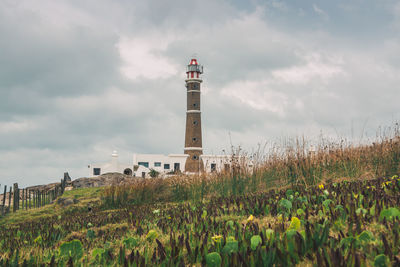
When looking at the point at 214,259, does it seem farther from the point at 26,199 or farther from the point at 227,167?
the point at 26,199

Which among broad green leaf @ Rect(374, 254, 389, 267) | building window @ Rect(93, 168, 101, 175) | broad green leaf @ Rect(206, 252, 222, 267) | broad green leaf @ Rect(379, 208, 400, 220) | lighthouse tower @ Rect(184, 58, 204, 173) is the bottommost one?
broad green leaf @ Rect(206, 252, 222, 267)

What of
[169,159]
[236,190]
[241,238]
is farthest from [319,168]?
[169,159]

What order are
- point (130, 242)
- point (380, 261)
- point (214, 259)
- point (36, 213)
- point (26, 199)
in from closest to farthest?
point (380, 261), point (214, 259), point (130, 242), point (36, 213), point (26, 199)

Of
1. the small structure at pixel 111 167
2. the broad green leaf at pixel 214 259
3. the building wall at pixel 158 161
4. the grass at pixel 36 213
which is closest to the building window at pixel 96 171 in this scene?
the small structure at pixel 111 167

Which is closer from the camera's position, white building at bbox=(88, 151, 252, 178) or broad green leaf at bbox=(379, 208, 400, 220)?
broad green leaf at bbox=(379, 208, 400, 220)

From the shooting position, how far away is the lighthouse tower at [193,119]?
44.6 meters

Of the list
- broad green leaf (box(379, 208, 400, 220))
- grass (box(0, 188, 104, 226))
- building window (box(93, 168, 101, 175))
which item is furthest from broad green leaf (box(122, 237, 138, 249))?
building window (box(93, 168, 101, 175))

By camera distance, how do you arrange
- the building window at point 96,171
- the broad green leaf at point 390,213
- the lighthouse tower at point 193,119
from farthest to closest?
1. the building window at point 96,171
2. the lighthouse tower at point 193,119
3. the broad green leaf at point 390,213

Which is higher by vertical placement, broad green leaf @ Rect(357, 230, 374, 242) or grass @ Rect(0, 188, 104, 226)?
broad green leaf @ Rect(357, 230, 374, 242)

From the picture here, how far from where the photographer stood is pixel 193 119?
1752 inches

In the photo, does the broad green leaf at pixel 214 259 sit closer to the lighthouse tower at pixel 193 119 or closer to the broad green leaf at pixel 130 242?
the broad green leaf at pixel 130 242


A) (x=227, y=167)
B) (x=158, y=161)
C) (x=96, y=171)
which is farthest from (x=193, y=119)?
(x=227, y=167)

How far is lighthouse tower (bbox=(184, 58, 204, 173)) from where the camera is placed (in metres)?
44.6

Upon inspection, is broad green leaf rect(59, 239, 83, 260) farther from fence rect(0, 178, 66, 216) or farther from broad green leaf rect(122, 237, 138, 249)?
fence rect(0, 178, 66, 216)
